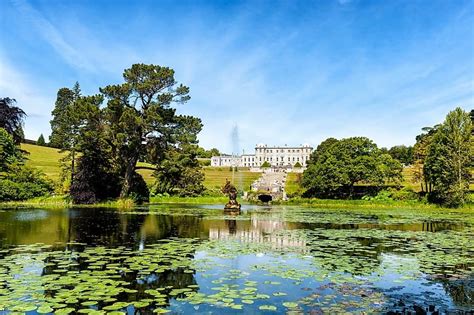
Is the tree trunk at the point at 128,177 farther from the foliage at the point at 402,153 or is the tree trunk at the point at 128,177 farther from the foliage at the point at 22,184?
the foliage at the point at 402,153

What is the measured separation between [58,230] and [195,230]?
6.75 m

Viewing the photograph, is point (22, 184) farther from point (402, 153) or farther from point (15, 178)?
point (402, 153)

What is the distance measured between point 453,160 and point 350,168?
51.4ft

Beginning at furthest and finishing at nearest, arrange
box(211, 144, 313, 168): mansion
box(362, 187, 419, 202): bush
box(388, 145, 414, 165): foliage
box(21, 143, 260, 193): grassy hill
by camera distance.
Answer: box(211, 144, 313, 168): mansion < box(388, 145, 414, 165): foliage < box(21, 143, 260, 193): grassy hill < box(362, 187, 419, 202): bush

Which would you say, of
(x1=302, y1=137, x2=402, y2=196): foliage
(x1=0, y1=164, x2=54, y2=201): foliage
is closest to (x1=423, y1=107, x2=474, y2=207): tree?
(x1=302, y1=137, x2=402, y2=196): foliage

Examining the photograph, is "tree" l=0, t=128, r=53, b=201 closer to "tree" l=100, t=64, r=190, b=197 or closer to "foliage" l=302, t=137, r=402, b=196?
"tree" l=100, t=64, r=190, b=197

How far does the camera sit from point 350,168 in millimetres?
62656

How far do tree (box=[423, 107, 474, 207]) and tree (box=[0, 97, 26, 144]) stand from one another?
184 ft

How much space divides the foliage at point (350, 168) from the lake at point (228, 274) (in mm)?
44772

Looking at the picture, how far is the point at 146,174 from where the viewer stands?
276ft

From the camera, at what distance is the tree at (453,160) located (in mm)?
48500

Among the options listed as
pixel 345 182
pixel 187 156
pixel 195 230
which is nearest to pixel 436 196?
pixel 345 182

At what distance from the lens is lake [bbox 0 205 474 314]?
7363 millimetres

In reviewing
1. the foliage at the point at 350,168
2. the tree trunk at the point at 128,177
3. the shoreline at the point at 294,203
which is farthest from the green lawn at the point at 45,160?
the foliage at the point at 350,168
